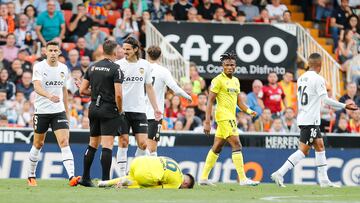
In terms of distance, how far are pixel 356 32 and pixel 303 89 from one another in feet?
42.8

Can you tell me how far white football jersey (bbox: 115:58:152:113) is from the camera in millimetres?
18562

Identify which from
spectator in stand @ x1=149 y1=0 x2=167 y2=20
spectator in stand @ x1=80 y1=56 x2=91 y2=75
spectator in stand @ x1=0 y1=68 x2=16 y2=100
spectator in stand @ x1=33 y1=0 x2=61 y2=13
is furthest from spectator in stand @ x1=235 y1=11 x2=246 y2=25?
spectator in stand @ x1=0 y1=68 x2=16 y2=100

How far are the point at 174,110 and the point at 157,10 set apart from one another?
4538mm

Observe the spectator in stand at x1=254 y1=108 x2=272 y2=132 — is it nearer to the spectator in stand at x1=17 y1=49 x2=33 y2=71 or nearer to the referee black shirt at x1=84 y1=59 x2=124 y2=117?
the spectator in stand at x1=17 y1=49 x2=33 y2=71

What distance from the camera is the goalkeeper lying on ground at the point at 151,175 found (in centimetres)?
1648

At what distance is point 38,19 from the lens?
28.3 meters

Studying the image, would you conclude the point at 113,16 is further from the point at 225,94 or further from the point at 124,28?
the point at 225,94

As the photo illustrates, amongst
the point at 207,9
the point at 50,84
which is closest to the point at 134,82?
the point at 50,84

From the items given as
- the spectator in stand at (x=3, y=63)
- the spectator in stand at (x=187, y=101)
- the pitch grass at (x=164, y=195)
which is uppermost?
the spectator in stand at (x=3, y=63)

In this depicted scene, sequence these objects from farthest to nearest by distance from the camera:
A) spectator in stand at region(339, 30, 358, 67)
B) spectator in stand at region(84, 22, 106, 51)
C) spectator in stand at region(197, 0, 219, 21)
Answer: spectator in stand at region(339, 30, 358, 67) → spectator in stand at region(197, 0, 219, 21) → spectator in stand at region(84, 22, 106, 51)

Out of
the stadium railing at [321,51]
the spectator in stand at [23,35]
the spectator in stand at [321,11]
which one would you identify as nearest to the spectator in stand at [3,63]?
the spectator in stand at [23,35]

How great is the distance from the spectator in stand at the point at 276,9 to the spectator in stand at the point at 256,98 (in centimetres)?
368

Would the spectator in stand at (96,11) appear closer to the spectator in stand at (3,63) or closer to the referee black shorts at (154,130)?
the spectator in stand at (3,63)

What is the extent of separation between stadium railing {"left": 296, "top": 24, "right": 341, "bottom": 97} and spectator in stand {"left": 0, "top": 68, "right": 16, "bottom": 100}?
8.32 m
